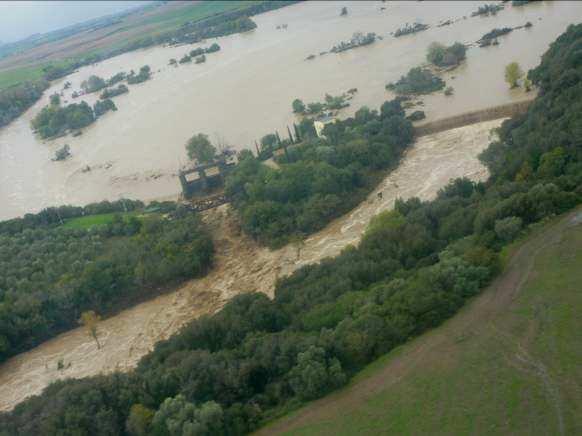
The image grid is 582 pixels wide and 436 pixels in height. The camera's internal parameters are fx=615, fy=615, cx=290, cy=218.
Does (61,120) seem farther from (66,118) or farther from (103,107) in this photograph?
(103,107)

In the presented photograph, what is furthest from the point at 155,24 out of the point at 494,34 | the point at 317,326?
the point at 317,326

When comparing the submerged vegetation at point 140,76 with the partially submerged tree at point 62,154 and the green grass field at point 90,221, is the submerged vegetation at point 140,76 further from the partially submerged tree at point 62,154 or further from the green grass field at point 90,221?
the green grass field at point 90,221

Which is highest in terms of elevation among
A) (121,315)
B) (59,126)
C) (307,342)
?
(59,126)

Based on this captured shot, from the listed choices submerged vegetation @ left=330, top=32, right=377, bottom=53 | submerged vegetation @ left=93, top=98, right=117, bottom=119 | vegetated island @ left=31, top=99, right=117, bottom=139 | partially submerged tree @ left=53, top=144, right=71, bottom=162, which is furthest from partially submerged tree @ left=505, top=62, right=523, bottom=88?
submerged vegetation @ left=93, top=98, right=117, bottom=119

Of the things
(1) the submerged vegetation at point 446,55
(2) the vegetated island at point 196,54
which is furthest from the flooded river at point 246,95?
(2) the vegetated island at point 196,54

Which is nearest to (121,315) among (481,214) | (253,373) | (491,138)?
(253,373)

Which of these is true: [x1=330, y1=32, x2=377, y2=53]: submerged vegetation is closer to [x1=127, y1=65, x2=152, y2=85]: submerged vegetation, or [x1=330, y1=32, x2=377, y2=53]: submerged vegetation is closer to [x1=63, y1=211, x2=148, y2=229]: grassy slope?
[x1=127, y1=65, x2=152, y2=85]: submerged vegetation

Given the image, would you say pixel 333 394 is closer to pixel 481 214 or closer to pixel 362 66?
pixel 481 214
